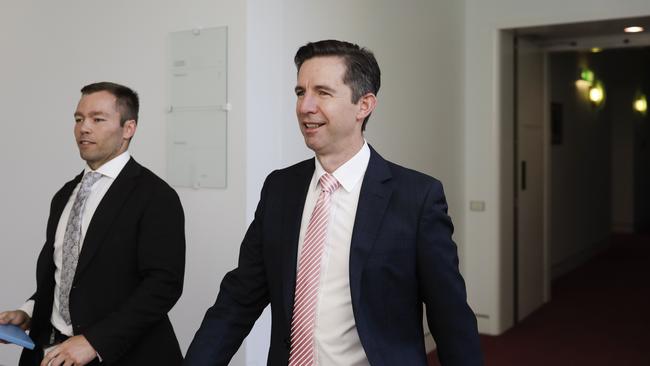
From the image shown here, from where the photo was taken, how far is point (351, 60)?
6.02 feet

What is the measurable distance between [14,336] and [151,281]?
436 millimetres

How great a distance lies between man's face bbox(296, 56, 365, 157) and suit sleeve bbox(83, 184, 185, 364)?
80 centimetres

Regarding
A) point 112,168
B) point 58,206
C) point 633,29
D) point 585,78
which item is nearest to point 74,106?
point 58,206

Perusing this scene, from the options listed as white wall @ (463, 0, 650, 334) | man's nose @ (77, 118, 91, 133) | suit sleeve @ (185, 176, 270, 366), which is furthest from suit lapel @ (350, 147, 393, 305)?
white wall @ (463, 0, 650, 334)

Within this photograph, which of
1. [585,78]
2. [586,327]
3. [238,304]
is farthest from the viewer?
[585,78]

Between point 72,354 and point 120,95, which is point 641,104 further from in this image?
point 72,354

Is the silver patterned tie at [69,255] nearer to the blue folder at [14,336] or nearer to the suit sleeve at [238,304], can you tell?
the blue folder at [14,336]

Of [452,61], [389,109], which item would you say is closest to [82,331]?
[389,109]

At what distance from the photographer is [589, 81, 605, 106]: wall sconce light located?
9.41 meters

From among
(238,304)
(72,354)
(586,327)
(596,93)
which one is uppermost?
(596,93)

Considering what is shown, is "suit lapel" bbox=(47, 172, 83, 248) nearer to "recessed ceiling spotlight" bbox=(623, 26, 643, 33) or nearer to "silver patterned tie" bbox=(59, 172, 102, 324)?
"silver patterned tie" bbox=(59, 172, 102, 324)

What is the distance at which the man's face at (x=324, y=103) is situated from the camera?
5.90 feet

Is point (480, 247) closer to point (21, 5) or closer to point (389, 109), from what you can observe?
point (389, 109)

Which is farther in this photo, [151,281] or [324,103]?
[151,281]
